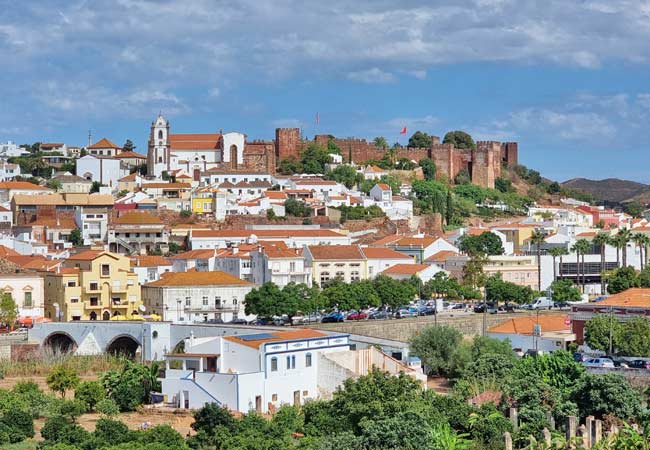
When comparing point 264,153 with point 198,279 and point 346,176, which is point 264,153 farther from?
point 198,279

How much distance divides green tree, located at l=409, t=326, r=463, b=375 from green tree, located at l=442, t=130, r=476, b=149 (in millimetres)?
73293

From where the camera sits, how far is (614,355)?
48.8 meters

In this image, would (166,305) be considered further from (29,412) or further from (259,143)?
(259,143)

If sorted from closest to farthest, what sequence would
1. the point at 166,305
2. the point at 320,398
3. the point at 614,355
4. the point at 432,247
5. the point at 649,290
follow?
the point at 320,398 → the point at 614,355 → the point at 649,290 → the point at 166,305 → the point at 432,247

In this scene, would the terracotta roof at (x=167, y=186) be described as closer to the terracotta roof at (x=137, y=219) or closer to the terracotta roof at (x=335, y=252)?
the terracotta roof at (x=137, y=219)

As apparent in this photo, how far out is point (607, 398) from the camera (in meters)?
38.8

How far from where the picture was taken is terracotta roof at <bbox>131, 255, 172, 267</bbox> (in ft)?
225

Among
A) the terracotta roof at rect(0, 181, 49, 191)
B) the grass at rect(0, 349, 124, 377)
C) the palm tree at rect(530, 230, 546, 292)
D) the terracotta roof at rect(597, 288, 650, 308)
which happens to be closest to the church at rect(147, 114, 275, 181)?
the terracotta roof at rect(0, 181, 49, 191)

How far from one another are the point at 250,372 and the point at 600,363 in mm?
12521

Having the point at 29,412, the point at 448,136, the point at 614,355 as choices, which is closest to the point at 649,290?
the point at 614,355

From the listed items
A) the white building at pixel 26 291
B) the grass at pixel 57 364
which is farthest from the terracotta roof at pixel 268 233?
the grass at pixel 57 364

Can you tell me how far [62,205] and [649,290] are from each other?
43315mm

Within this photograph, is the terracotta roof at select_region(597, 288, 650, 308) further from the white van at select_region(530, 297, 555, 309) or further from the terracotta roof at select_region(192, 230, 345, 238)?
the terracotta roof at select_region(192, 230, 345, 238)

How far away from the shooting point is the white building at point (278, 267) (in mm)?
68250
